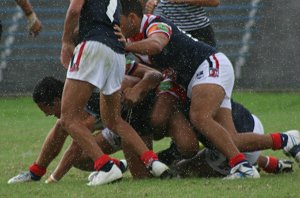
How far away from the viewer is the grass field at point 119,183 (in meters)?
7.27

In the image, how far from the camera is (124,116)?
28.7ft

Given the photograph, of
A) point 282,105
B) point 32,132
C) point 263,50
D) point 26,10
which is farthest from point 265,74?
point 26,10

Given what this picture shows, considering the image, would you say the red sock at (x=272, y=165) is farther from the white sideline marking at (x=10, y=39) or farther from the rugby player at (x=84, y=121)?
the white sideline marking at (x=10, y=39)

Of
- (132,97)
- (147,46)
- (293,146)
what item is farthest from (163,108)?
(293,146)

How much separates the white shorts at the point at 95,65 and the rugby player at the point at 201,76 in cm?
20

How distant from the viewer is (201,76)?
8.45 metres

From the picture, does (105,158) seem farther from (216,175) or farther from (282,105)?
(282,105)

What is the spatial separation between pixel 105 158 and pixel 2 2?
1215 cm

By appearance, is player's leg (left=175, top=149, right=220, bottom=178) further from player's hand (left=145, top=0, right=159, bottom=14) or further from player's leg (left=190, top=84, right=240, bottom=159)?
player's hand (left=145, top=0, right=159, bottom=14)

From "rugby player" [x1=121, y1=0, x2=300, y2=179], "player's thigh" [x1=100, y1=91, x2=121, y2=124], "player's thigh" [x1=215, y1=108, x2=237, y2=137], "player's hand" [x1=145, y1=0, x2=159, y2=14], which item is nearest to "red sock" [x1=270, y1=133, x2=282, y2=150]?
"rugby player" [x1=121, y1=0, x2=300, y2=179]

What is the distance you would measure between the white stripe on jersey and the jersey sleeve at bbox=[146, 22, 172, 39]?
109 inches

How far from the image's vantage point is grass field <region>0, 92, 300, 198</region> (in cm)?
727

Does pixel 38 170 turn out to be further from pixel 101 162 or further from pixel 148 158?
pixel 148 158

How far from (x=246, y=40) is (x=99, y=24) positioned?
1148 centimetres
